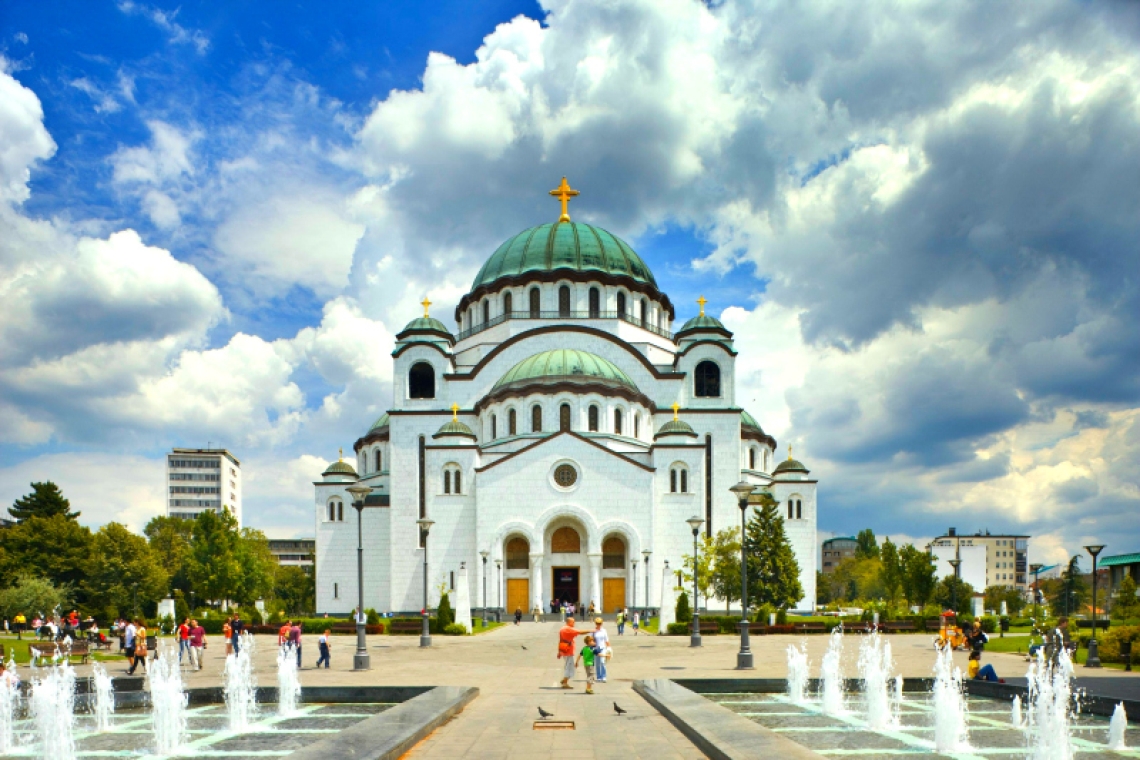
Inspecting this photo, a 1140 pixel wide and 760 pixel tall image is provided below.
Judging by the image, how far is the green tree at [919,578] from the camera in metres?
56.4

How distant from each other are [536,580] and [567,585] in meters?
2.73

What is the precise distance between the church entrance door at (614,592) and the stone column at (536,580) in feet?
11.5

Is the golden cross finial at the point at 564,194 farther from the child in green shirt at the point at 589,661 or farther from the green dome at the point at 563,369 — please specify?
the child in green shirt at the point at 589,661

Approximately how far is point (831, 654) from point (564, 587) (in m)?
36.7

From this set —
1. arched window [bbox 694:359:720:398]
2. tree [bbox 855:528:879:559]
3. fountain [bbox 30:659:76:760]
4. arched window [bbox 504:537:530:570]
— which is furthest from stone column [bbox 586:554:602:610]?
tree [bbox 855:528:879:559]

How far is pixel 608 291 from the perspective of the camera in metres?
63.1

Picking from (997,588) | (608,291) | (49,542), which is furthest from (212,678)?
(997,588)

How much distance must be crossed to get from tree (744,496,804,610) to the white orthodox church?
2.92 m

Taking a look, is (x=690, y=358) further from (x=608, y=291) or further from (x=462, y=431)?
(x=462, y=431)

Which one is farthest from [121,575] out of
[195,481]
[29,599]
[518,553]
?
[195,481]

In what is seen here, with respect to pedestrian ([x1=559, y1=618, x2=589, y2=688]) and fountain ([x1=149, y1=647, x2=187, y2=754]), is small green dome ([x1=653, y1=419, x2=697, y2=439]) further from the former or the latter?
fountain ([x1=149, y1=647, x2=187, y2=754])

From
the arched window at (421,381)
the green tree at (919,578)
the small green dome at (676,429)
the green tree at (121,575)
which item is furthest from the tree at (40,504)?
the green tree at (919,578)

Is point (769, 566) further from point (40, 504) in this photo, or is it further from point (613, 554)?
point (40, 504)

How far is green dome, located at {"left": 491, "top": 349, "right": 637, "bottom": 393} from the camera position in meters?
56.1
